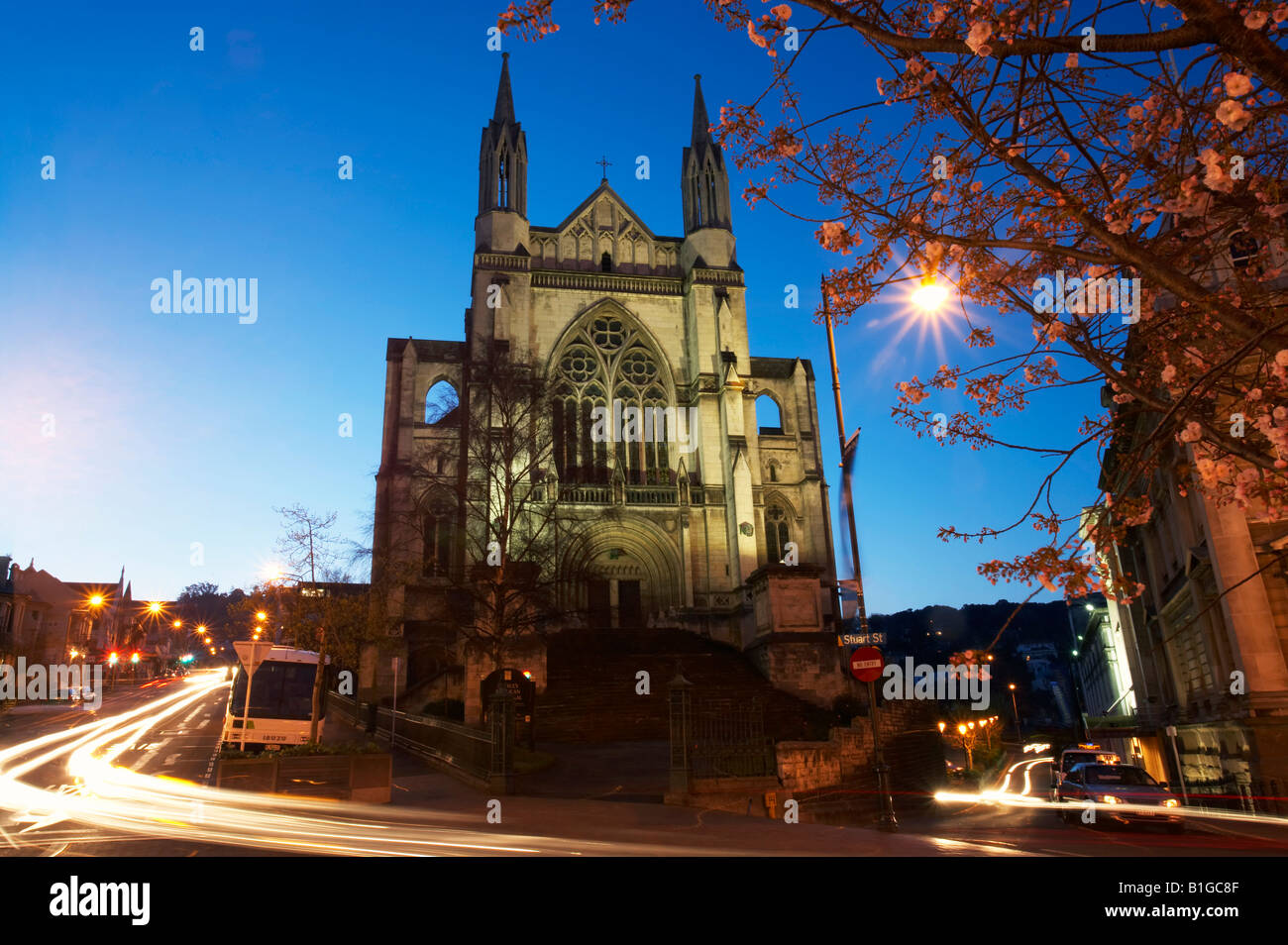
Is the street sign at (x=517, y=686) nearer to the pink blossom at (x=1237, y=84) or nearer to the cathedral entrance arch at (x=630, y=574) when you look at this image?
the cathedral entrance arch at (x=630, y=574)

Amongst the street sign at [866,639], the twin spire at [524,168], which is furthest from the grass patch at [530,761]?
the twin spire at [524,168]

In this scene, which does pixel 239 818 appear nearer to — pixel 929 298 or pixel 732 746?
pixel 732 746

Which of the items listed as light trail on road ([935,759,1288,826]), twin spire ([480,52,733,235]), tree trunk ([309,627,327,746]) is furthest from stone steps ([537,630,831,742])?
twin spire ([480,52,733,235])

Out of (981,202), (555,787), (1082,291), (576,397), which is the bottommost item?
(555,787)

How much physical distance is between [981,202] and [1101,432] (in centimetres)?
216

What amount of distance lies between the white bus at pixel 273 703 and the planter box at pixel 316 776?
9206 millimetres

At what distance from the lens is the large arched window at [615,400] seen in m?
37.9

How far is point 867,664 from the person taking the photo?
474 inches

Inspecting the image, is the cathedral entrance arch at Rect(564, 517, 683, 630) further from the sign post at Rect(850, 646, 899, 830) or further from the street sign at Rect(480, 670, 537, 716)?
the sign post at Rect(850, 646, 899, 830)

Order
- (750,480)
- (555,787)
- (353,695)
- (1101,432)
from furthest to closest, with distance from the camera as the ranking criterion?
1. (750,480)
2. (353,695)
3. (555,787)
4. (1101,432)

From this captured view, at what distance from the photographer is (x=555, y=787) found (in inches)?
574

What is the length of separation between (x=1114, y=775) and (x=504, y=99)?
1544 inches
